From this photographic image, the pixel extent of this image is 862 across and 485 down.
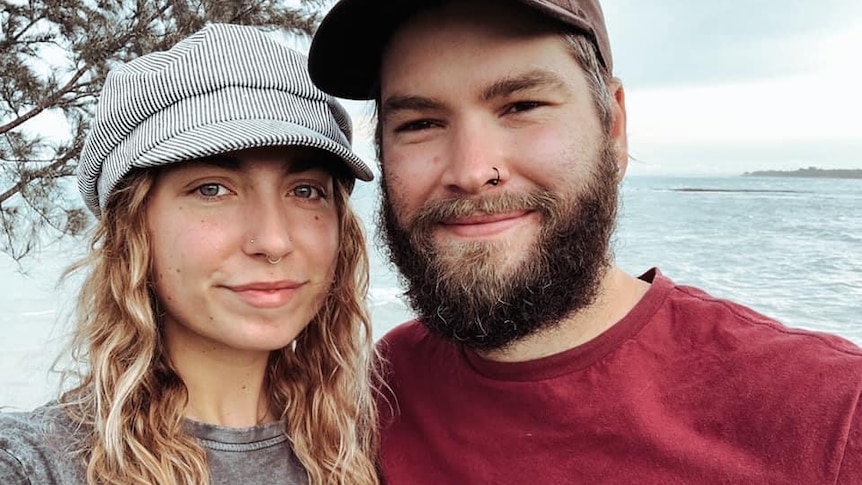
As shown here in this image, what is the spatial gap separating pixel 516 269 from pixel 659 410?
42cm

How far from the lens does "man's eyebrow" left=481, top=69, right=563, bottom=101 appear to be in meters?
1.60

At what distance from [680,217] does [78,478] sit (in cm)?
2747

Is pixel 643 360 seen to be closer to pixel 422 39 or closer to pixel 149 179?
pixel 422 39

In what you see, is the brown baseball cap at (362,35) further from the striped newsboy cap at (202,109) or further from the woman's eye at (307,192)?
the woman's eye at (307,192)

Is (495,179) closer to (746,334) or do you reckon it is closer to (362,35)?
(362,35)

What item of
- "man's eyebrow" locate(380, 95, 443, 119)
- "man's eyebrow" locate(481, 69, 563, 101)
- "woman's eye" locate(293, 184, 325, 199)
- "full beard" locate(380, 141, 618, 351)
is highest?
"man's eyebrow" locate(481, 69, 563, 101)

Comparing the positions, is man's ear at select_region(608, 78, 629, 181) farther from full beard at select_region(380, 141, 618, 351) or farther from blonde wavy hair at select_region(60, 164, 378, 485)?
blonde wavy hair at select_region(60, 164, 378, 485)

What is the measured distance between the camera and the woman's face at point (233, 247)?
1.55 metres

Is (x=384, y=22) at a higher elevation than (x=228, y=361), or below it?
higher

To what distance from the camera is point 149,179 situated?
1557 millimetres

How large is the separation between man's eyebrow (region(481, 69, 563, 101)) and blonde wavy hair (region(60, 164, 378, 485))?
46 cm

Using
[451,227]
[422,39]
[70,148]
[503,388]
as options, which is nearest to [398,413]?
[503,388]

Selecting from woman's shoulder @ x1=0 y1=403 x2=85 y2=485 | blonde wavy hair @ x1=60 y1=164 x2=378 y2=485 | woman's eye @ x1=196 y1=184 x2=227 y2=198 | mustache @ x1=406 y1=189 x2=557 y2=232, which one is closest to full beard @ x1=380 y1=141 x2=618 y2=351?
mustache @ x1=406 y1=189 x2=557 y2=232

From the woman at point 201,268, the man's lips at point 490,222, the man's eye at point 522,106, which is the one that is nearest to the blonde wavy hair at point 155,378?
the woman at point 201,268
